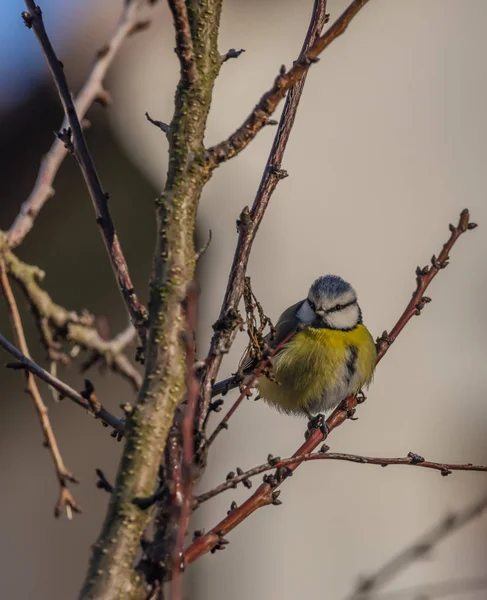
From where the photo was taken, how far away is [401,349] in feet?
18.0

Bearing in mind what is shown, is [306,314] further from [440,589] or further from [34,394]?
[34,394]

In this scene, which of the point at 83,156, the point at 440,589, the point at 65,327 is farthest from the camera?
the point at 440,589

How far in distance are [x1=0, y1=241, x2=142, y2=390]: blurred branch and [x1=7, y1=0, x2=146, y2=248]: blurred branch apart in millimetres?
101

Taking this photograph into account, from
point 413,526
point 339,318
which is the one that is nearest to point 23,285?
point 339,318

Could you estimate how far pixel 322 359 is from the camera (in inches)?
118

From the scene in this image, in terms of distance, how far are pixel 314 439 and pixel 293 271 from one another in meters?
4.17

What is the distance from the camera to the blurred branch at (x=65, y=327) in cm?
141

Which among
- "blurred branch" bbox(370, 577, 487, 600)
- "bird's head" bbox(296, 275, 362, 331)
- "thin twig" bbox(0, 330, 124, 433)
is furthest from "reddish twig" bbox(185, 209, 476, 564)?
"bird's head" bbox(296, 275, 362, 331)

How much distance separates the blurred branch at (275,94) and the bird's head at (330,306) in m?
2.06

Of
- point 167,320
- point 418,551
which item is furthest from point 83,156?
point 418,551

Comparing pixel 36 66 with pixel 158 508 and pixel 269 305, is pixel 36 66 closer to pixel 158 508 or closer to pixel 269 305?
pixel 269 305

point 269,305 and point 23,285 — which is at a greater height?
point 269,305

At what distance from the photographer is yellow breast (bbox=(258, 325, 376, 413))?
117 inches

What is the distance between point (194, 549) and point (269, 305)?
4.60m
